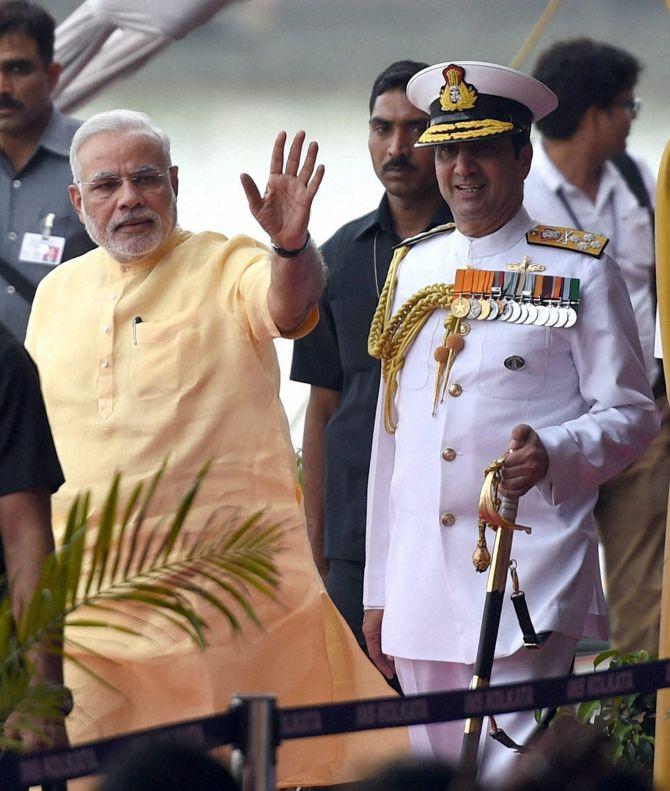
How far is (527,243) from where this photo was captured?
15.0 feet

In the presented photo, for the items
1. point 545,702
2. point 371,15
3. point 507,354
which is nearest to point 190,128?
point 371,15

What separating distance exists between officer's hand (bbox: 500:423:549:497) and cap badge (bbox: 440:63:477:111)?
0.81 meters

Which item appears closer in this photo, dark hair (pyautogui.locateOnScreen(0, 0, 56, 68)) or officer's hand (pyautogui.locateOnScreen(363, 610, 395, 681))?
officer's hand (pyautogui.locateOnScreen(363, 610, 395, 681))

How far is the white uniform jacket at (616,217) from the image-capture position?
229 inches

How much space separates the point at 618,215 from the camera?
19.7 feet

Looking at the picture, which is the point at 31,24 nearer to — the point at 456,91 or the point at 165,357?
the point at 165,357

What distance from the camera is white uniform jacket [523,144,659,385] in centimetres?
581

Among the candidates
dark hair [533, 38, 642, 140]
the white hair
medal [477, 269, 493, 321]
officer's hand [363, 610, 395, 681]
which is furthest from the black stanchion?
dark hair [533, 38, 642, 140]

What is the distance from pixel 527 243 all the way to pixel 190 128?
294cm

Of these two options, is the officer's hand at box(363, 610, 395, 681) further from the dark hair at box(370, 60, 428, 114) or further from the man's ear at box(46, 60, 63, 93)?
the man's ear at box(46, 60, 63, 93)

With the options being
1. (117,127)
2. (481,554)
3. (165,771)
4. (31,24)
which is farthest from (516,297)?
(165,771)

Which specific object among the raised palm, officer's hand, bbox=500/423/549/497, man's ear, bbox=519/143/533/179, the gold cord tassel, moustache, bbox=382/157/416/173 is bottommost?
the gold cord tassel

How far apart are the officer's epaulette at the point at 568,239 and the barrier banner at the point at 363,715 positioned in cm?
149

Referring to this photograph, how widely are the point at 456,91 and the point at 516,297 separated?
50cm
